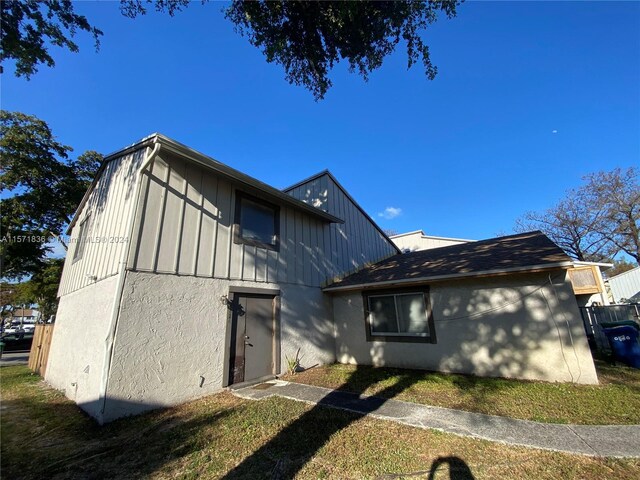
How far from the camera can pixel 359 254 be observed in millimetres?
12438

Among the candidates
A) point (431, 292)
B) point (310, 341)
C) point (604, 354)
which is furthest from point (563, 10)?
point (310, 341)

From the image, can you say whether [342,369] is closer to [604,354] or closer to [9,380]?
[604,354]

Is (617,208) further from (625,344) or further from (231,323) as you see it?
(231,323)

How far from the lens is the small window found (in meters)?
7.98

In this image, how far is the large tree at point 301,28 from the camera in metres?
6.55

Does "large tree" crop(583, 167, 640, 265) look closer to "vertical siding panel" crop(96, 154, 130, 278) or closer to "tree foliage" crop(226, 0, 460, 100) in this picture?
"tree foliage" crop(226, 0, 460, 100)

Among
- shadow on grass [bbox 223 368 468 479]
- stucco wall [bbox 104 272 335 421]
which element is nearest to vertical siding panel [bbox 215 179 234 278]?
stucco wall [bbox 104 272 335 421]

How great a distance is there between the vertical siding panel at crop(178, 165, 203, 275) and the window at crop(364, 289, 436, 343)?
5643mm

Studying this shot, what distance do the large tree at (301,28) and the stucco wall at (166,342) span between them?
6.26 m

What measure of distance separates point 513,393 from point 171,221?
25.7 feet

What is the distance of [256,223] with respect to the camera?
7.80 metres

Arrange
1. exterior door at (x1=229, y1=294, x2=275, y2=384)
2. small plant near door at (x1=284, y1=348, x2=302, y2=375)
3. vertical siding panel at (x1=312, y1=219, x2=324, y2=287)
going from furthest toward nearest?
vertical siding panel at (x1=312, y1=219, x2=324, y2=287) → small plant near door at (x1=284, y1=348, x2=302, y2=375) → exterior door at (x1=229, y1=294, x2=275, y2=384)

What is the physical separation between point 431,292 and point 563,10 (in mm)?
8858

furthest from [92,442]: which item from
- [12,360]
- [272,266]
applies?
[12,360]
